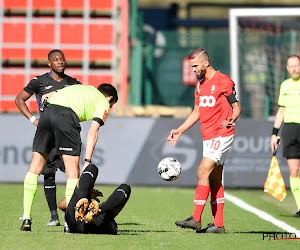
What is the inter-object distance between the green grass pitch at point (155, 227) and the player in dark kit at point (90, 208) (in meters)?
0.13

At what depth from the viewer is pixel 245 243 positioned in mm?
7871

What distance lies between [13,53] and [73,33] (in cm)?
149

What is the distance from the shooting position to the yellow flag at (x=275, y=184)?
11.1m

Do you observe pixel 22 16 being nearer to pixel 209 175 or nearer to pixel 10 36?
pixel 10 36

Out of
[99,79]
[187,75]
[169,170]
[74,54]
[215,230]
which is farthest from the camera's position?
[187,75]

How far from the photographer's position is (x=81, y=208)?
7.82 m

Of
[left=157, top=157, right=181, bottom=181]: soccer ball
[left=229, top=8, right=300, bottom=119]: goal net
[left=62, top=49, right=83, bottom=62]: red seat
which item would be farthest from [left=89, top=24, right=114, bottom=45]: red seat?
[left=157, top=157, right=181, bottom=181]: soccer ball

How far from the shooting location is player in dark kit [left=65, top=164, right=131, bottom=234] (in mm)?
7883

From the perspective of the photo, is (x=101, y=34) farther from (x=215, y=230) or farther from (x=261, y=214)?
(x=215, y=230)

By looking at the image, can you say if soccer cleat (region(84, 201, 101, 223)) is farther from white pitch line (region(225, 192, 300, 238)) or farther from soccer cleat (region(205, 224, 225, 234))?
white pitch line (region(225, 192, 300, 238))

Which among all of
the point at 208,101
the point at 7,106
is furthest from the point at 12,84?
the point at 208,101

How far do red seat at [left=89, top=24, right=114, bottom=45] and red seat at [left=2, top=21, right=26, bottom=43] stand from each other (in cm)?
160

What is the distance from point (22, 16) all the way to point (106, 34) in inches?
79.4

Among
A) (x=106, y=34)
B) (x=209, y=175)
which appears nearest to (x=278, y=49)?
(x=106, y=34)
